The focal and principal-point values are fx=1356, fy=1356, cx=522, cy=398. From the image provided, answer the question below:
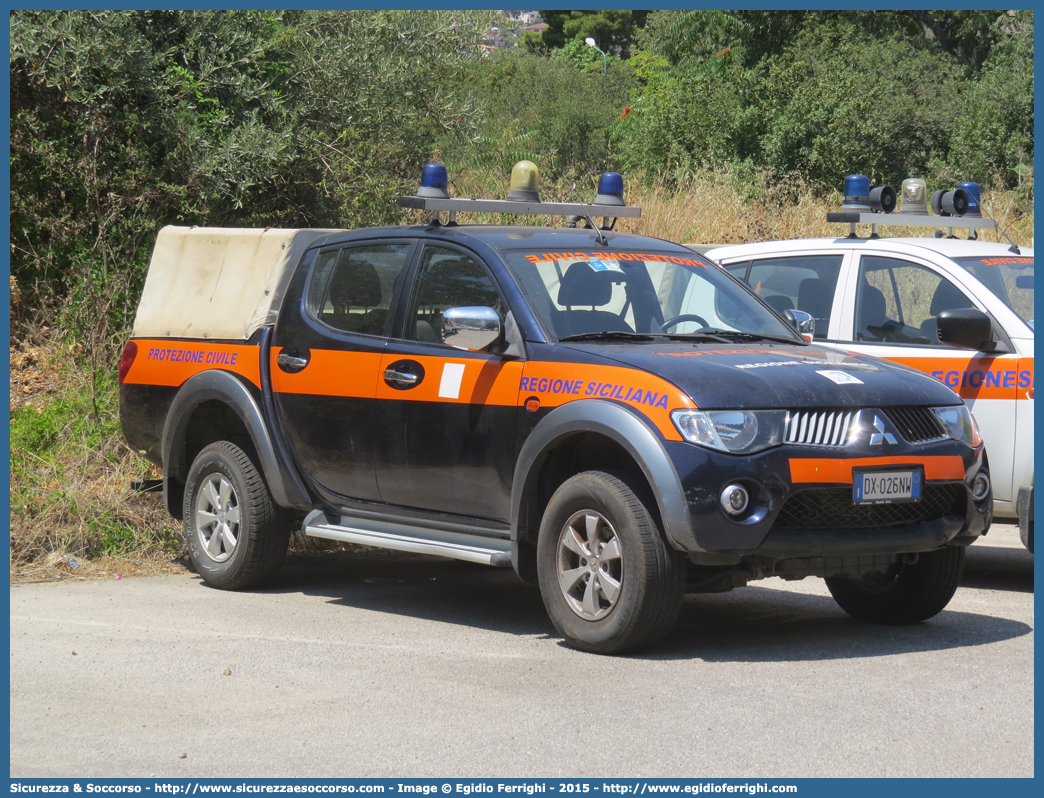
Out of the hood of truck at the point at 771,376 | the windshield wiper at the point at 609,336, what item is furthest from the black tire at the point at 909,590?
the windshield wiper at the point at 609,336

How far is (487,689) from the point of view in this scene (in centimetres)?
533

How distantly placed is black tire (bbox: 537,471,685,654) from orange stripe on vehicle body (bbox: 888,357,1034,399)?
8.86ft

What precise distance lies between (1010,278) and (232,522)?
4738 millimetres

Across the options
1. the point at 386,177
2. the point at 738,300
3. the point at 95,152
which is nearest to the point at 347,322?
the point at 738,300

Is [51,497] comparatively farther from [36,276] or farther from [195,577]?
[36,276]

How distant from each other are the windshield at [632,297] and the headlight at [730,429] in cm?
100

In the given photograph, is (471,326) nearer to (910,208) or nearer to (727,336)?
(727,336)

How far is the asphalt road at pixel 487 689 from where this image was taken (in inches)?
173

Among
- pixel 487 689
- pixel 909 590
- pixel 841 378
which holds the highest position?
pixel 841 378

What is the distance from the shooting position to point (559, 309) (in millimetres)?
6492

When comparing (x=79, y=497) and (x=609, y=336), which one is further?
(x=79, y=497)

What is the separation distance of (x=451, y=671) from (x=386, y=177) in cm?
867

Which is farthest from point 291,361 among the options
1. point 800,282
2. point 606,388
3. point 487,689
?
point 800,282

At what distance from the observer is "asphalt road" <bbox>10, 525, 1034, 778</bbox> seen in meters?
4.39
